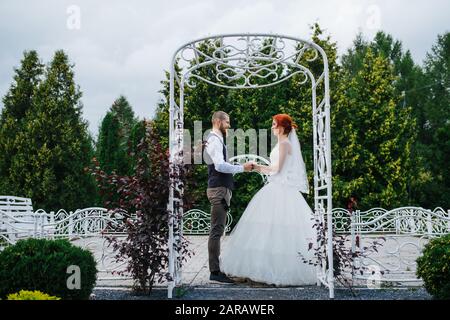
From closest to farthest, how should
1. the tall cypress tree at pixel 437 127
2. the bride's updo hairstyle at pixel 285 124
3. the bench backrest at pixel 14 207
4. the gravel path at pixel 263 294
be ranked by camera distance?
the gravel path at pixel 263 294, the bride's updo hairstyle at pixel 285 124, the bench backrest at pixel 14 207, the tall cypress tree at pixel 437 127

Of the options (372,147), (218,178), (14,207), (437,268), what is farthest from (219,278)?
(372,147)

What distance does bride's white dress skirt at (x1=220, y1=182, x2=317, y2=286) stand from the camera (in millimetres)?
5281

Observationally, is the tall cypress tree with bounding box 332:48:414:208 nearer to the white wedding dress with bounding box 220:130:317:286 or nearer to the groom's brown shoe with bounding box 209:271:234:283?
the white wedding dress with bounding box 220:130:317:286

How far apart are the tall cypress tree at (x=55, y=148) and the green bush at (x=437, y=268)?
38.8 feet

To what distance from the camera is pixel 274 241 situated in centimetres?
539

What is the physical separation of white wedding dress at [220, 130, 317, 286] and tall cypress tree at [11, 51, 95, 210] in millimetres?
9703

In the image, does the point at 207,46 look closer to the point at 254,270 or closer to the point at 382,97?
the point at 382,97

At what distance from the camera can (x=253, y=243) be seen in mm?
5422

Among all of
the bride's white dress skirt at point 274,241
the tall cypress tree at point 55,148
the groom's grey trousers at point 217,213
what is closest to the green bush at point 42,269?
the groom's grey trousers at point 217,213

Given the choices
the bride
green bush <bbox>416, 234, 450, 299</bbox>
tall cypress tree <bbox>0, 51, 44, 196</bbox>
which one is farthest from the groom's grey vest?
tall cypress tree <bbox>0, 51, 44, 196</bbox>

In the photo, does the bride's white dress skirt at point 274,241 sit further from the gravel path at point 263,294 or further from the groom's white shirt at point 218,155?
the groom's white shirt at point 218,155

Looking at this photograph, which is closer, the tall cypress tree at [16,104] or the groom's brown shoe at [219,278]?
the groom's brown shoe at [219,278]

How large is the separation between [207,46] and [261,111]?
8.16 ft

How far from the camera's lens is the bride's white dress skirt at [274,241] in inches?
208
